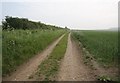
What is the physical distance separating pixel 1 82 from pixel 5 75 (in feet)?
3.68

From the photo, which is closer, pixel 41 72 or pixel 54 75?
pixel 54 75

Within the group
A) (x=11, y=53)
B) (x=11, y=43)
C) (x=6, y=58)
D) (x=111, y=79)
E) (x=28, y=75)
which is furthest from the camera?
(x=11, y=43)

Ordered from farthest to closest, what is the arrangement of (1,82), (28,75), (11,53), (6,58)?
1. (11,53)
2. (6,58)
3. (28,75)
4. (1,82)

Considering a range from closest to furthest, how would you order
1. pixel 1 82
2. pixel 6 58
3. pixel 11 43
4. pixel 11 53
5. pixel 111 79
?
pixel 111 79 → pixel 1 82 → pixel 6 58 → pixel 11 53 → pixel 11 43

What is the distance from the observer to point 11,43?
15.7 m

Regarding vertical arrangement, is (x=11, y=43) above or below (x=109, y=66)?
above

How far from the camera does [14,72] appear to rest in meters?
11.7

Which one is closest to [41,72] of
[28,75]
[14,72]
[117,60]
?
[28,75]

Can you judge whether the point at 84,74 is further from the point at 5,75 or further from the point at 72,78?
the point at 5,75

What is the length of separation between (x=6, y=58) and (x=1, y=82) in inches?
124

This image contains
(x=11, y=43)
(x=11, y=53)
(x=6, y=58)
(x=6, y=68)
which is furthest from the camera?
(x=11, y=43)

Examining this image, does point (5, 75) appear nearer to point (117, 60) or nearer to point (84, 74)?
point (84, 74)

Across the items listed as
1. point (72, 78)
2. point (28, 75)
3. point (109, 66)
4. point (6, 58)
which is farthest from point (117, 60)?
point (6, 58)

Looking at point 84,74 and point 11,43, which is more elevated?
point 11,43
